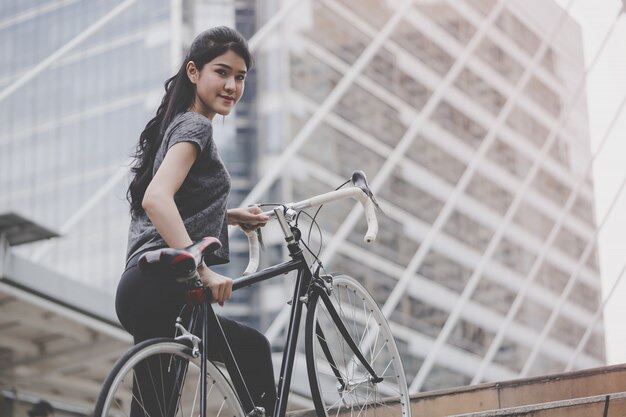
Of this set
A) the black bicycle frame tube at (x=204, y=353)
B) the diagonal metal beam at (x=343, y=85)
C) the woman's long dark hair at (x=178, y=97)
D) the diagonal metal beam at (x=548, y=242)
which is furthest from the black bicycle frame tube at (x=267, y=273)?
the diagonal metal beam at (x=548, y=242)

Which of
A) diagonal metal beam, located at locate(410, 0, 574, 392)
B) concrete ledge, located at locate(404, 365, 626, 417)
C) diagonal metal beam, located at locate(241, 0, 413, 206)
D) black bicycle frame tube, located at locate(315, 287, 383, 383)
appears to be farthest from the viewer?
diagonal metal beam, located at locate(410, 0, 574, 392)

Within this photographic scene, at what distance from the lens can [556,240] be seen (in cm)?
6262

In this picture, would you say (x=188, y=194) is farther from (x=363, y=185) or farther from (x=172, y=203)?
(x=363, y=185)

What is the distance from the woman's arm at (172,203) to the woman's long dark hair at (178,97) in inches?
7.4

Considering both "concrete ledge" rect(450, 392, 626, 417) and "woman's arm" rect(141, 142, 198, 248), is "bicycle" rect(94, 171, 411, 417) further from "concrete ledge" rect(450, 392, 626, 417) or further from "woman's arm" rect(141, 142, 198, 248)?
"concrete ledge" rect(450, 392, 626, 417)

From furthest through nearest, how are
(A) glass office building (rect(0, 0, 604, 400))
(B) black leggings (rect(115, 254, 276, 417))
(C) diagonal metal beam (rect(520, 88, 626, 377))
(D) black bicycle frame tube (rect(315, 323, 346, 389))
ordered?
(C) diagonal metal beam (rect(520, 88, 626, 377)) < (A) glass office building (rect(0, 0, 604, 400)) < (D) black bicycle frame tube (rect(315, 323, 346, 389)) < (B) black leggings (rect(115, 254, 276, 417))

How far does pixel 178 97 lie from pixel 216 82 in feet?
0.38

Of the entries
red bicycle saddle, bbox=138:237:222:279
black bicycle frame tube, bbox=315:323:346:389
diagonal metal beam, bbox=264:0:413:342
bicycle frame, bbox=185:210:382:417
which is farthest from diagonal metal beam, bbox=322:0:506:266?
red bicycle saddle, bbox=138:237:222:279

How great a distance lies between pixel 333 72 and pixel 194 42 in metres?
50.6

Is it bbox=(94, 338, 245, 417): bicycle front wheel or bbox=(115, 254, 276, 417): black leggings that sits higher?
bbox=(115, 254, 276, 417): black leggings

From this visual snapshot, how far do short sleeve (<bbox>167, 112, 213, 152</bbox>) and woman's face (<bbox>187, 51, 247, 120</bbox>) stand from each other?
10 cm

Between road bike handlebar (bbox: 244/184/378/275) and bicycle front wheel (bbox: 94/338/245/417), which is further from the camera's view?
road bike handlebar (bbox: 244/184/378/275)

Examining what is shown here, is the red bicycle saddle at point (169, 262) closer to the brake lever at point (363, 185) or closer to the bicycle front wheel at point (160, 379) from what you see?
the bicycle front wheel at point (160, 379)

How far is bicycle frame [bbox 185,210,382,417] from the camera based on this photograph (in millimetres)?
2800
